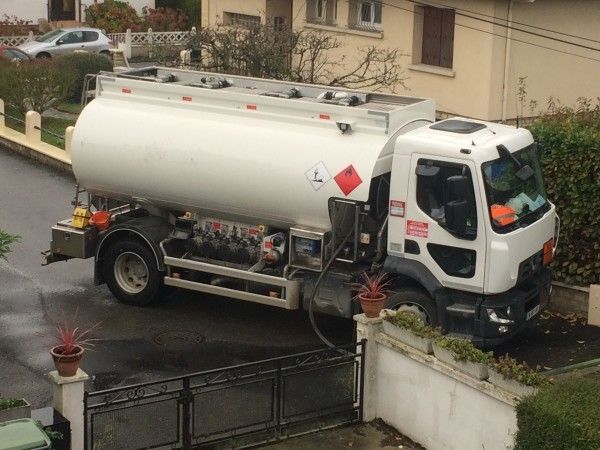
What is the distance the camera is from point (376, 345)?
40.9 ft

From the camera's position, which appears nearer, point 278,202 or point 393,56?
point 278,202

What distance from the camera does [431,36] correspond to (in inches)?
1072

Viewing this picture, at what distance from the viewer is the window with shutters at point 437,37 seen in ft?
87.5

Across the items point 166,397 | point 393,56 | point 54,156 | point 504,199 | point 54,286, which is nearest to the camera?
point 166,397

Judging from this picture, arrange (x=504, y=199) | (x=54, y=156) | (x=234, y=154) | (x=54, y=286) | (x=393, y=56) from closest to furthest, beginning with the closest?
(x=504, y=199), (x=234, y=154), (x=54, y=286), (x=54, y=156), (x=393, y=56)

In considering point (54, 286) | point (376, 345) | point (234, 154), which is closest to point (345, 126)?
point (234, 154)

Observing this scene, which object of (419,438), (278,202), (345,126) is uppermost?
(345,126)

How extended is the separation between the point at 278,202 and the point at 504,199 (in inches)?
101

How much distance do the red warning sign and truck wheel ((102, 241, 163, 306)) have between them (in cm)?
308

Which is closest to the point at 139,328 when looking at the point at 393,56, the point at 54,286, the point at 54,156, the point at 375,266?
the point at 54,286

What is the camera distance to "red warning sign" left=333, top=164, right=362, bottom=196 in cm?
1370

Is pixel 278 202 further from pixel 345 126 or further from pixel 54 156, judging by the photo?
pixel 54 156

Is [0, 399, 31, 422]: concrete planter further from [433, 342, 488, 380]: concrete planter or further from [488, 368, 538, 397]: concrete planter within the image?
[488, 368, 538, 397]: concrete planter

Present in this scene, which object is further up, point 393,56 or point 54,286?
point 393,56
